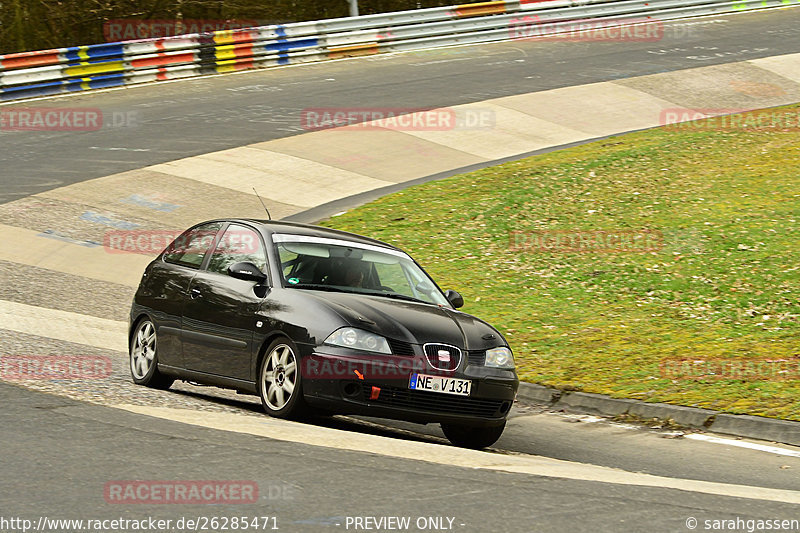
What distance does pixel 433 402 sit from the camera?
780 centimetres

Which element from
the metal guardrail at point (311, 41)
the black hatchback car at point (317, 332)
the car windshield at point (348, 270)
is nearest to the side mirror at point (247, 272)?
the black hatchback car at point (317, 332)

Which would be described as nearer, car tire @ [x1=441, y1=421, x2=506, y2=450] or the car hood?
the car hood

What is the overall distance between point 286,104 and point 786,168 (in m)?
10.9

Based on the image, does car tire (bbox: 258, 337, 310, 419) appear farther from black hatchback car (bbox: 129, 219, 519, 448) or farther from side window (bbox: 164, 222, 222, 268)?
side window (bbox: 164, 222, 222, 268)

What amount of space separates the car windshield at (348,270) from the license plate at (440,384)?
1.05m

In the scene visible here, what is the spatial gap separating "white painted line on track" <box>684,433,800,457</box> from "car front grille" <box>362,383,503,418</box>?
185 cm

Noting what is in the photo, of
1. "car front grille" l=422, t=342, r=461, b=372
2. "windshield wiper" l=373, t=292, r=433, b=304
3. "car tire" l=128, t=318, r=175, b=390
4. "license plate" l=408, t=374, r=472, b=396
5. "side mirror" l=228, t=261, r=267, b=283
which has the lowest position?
"car tire" l=128, t=318, r=175, b=390

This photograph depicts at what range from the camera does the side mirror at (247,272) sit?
8.41m

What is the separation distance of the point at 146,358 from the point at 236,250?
134cm

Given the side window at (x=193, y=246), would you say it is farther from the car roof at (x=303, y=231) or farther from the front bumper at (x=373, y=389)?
the front bumper at (x=373, y=389)

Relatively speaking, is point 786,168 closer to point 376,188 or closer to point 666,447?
point 376,188

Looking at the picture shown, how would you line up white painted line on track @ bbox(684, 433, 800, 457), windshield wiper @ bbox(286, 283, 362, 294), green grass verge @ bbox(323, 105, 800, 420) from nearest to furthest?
white painted line on track @ bbox(684, 433, 800, 457) → windshield wiper @ bbox(286, 283, 362, 294) → green grass verge @ bbox(323, 105, 800, 420)

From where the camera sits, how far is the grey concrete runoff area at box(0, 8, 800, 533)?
5621 millimetres

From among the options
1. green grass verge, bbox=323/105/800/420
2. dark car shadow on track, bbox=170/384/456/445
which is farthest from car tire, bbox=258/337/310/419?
green grass verge, bbox=323/105/800/420
